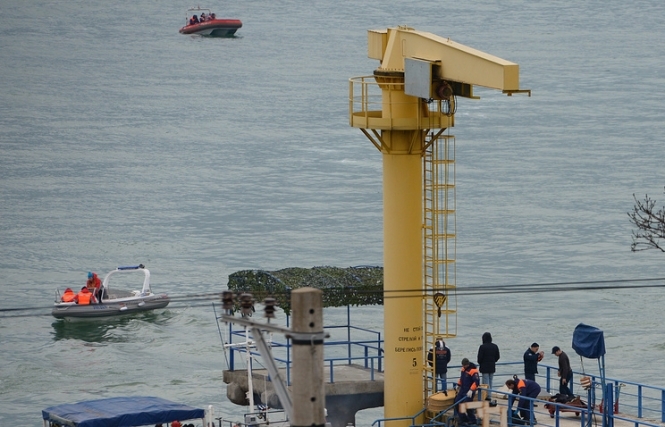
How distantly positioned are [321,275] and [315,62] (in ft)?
355

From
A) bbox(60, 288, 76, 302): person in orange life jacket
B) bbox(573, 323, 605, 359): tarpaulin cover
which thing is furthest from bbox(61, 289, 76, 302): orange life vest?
bbox(573, 323, 605, 359): tarpaulin cover

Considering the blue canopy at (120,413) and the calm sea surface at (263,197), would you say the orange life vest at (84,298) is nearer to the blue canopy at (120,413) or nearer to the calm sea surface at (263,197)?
the calm sea surface at (263,197)

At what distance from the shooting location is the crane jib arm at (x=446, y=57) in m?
21.2

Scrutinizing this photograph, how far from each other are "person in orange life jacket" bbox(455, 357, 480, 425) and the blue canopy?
435cm

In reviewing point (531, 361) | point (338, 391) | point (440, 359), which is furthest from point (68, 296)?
point (531, 361)

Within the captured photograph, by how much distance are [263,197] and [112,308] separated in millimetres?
19896

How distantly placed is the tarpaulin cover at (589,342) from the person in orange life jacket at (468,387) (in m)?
1.93

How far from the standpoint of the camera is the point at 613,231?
6234cm

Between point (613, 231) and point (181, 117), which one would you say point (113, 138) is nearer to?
point (181, 117)

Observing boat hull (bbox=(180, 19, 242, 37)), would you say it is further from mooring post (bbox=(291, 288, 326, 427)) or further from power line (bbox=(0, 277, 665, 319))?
mooring post (bbox=(291, 288, 326, 427))

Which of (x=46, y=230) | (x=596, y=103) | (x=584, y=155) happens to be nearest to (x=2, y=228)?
(x=46, y=230)

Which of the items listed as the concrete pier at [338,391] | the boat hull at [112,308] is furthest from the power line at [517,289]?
the concrete pier at [338,391]

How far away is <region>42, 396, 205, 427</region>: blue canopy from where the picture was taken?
72.4 ft

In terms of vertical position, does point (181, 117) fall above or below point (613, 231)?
above
